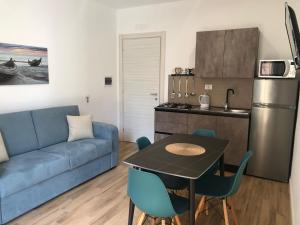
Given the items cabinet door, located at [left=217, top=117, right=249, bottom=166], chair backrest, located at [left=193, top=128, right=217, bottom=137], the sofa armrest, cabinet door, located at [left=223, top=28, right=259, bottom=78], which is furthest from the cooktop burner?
chair backrest, located at [left=193, top=128, right=217, bottom=137]

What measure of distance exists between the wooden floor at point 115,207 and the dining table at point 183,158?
0.57 meters

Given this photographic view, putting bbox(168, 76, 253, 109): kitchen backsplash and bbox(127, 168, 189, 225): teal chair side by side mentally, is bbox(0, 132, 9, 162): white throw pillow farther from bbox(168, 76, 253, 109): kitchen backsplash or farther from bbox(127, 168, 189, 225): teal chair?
bbox(168, 76, 253, 109): kitchen backsplash

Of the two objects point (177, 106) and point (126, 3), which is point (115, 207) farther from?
point (126, 3)

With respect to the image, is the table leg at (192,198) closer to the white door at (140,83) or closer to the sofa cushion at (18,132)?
the sofa cushion at (18,132)

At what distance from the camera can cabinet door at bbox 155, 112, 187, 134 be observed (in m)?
4.06

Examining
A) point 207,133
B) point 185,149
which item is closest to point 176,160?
point 185,149

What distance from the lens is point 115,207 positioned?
2818 millimetres

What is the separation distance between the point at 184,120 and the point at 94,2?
8.81 feet

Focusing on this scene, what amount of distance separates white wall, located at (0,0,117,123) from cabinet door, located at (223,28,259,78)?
236 centimetres

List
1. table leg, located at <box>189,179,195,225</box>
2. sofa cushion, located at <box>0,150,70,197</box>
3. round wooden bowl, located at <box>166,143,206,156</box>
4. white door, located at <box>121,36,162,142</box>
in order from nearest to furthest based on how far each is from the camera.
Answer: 1. table leg, located at <box>189,179,195,225</box>
2. round wooden bowl, located at <box>166,143,206,156</box>
3. sofa cushion, located at <box>0,150,70,197</box>
4. white door, located at <box>121,36,162,142</box>

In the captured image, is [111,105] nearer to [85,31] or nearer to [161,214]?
[85,31]

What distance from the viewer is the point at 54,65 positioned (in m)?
3.86

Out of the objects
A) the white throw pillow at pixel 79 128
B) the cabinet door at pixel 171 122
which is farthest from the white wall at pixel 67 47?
the cabinet door at pixel 171 122

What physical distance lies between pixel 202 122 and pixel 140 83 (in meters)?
1.72
